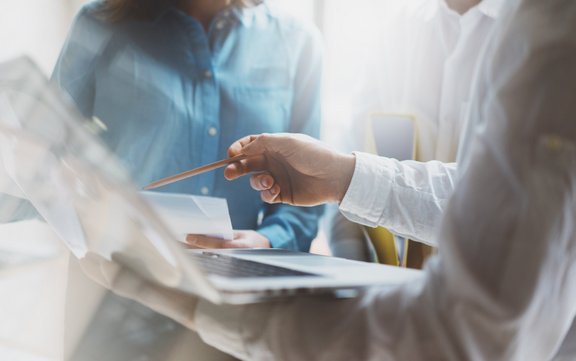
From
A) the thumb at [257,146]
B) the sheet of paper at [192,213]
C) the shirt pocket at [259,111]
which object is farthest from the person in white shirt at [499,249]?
the shirt pocket at [259,111]

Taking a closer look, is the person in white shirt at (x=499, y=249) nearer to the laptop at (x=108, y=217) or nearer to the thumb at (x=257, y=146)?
the laptop at (x=108, y=217)

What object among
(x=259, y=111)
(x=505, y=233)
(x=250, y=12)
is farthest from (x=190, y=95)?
(x=505, y=233)

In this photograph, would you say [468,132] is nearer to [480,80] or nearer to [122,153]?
[480,80]

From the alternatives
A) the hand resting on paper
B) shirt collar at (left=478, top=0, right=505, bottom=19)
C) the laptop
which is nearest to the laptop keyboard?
the laptop

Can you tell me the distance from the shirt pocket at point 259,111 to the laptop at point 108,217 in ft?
1.54

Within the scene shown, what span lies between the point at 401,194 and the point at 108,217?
1.21 feet

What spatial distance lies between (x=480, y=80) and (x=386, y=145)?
531 mm

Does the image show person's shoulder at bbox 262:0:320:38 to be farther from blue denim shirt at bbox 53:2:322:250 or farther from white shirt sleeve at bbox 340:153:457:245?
white shirt sleeve at bbox 340:153:457:245

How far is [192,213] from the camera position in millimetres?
590

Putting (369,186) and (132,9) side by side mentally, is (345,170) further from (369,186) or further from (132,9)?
(132,9)

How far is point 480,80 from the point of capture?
350mm

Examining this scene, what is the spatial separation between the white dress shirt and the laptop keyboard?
0.06 m

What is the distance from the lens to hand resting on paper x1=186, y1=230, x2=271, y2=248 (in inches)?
26.6

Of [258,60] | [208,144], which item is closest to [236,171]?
[208,144]
